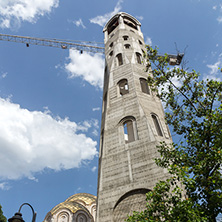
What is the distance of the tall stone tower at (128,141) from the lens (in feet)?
51.0

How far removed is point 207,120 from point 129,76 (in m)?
13.9

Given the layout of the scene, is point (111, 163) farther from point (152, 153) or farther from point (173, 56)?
point (173, 56)

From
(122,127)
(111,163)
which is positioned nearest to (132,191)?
(111,163)

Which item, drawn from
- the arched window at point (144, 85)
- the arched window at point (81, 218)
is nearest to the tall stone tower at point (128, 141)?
the arched window at point (144, 85)

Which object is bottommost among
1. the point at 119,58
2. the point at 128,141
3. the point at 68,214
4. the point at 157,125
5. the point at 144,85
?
the point at 128,141

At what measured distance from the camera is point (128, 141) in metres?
19.6

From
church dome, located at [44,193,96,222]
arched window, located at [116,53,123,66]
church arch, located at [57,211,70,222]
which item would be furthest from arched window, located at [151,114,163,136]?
church arch, located at [57,211,70,222]

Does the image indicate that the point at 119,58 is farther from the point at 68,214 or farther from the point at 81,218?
the point at 81,218

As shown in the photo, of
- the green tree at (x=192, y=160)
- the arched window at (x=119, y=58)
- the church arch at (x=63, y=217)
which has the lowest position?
the green tree at (x=192, y=160)

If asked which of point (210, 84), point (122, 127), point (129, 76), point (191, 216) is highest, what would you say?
point (129, 76)

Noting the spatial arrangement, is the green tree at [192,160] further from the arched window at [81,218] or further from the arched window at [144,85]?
the arched window at [81,218]

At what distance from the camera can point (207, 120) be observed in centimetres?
1098

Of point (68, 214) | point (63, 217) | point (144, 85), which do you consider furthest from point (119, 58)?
point (63, 217)

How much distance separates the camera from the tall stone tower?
15531mm
